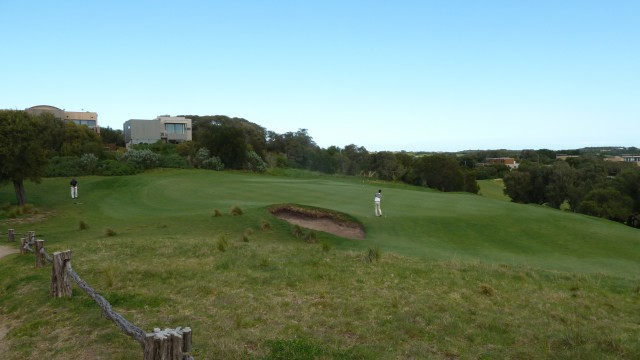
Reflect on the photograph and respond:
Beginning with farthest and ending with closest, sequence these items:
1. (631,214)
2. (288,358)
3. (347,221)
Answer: (631,214) < (347,221) < (288,358)

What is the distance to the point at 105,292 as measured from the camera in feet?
38.5

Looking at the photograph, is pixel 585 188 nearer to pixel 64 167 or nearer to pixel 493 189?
pixel 493 189

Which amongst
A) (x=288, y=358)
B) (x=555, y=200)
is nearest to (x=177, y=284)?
(x=288, y=358)

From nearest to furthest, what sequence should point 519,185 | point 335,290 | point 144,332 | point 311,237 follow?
point 144,332
point 335,290
point 311,237
point 519,185

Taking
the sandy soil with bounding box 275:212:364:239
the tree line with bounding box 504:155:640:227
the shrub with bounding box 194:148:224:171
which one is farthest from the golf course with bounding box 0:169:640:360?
the tree line with bounding box 504:155:640:227

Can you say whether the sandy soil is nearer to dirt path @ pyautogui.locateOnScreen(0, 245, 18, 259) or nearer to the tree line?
dirt path @ pyautogui.locateOnScreen(0, 245, 18, 259)

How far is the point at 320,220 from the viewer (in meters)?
25.3

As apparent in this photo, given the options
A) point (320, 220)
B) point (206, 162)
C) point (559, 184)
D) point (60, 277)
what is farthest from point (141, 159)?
point (559, 184)

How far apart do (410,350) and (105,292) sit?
8110 millimetres

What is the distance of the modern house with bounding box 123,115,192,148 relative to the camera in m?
91.6

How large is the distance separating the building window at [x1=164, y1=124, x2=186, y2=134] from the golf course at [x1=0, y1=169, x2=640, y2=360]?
71.2 meters

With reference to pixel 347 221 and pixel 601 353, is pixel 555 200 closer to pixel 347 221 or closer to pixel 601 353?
pixel 347 221

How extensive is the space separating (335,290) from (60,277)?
279 inches

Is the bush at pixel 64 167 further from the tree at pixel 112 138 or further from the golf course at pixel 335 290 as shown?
the tree at pixel 112 138
